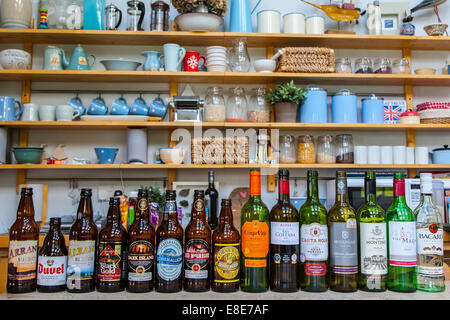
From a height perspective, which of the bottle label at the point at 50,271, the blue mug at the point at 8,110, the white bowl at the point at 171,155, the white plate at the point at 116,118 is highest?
the blue mug at the point at 8,110

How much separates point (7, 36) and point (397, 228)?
2.68 metres

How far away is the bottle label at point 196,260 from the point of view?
0.96m

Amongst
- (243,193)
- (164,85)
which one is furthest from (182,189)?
(164,85)

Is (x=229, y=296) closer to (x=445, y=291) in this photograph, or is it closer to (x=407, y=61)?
(x=445, y=291)

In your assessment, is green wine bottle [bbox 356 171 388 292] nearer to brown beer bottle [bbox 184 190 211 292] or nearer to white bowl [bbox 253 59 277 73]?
brown beer bottle [bbox 184 190 211 292]

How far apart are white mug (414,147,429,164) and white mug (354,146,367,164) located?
1.23 feet

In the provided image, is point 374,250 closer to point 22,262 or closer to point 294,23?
point 22,262

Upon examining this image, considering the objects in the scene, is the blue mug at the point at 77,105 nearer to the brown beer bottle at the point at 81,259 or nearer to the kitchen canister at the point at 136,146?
the kitchen canister at the point at 136,146

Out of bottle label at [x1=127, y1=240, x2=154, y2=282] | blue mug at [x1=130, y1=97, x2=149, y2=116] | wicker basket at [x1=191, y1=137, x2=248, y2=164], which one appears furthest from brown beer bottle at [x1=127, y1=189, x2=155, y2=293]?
blue mug at [x1=130, y1=97, x2=149, y2=116]

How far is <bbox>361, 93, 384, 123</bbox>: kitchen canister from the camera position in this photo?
8.66ft

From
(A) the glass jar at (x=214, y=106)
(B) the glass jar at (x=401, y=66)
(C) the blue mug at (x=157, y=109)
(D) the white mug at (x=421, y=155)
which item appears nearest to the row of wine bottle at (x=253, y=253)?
(A) the glass jar at (x=214, y=106)

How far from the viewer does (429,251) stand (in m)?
1.00

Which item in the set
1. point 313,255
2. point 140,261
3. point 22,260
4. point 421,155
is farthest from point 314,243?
point 421,155

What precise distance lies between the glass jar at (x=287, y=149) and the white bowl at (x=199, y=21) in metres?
0.85
